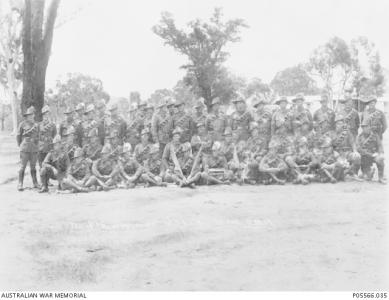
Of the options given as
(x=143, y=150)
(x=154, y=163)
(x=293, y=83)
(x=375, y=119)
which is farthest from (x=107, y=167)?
(x=293, y=83)

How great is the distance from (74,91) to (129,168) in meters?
19.9

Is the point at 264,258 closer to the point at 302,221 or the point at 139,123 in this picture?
the point at 302,221

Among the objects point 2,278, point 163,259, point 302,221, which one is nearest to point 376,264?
point 302,221

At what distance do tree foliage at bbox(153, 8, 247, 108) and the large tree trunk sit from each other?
8.52 metres

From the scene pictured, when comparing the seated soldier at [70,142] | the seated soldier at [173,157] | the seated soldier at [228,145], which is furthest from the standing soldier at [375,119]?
the seated soldier at [70,142]

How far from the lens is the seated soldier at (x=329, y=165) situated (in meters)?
9.12

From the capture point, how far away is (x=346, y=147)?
9.41 metres

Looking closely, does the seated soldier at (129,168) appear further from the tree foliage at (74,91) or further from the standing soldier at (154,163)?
the tree foliage at (74,91)

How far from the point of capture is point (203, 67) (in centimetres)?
2116

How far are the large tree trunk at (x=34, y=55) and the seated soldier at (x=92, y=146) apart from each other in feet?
7.30

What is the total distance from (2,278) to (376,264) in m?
3.52

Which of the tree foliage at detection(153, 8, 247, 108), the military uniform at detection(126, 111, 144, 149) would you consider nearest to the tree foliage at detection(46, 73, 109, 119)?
the tree foliage at detection(153, 8, 247, 108)

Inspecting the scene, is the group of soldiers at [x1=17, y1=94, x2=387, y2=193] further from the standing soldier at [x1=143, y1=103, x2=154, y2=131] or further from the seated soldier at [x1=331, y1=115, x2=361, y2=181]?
the standing soldier at [x1=143, y1=103, x2=154, y2=131]

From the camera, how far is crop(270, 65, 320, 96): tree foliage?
44.0 m
